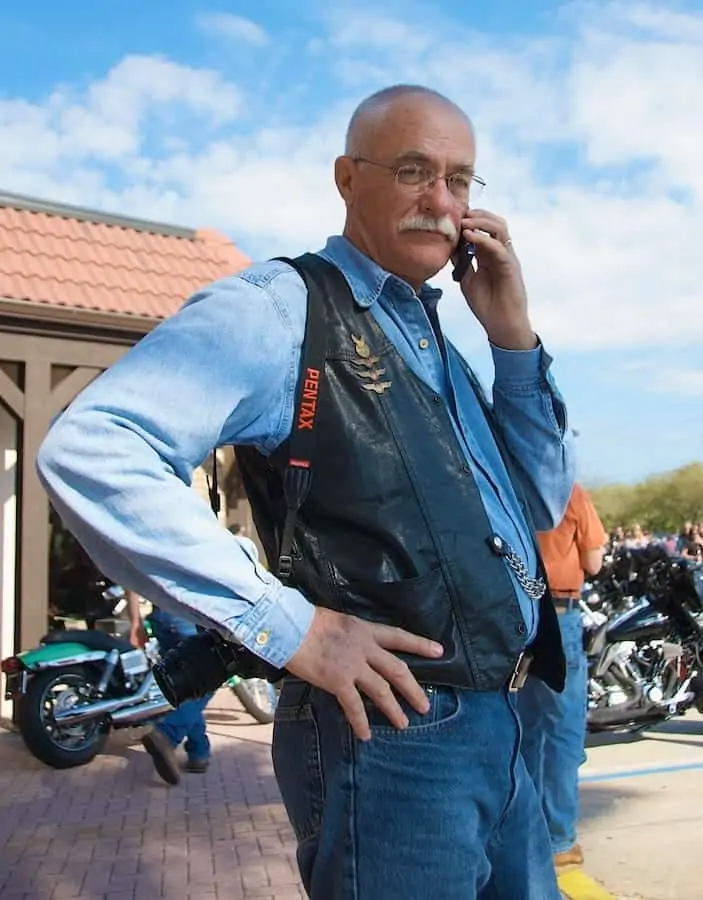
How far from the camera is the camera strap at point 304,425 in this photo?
5.28 ft

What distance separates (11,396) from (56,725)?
2.43 m

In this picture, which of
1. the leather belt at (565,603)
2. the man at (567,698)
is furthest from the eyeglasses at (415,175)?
the leather belt at (565,603)

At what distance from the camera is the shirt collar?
181 cm

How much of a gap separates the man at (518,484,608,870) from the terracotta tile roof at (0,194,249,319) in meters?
4.74

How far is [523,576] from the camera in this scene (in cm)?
179

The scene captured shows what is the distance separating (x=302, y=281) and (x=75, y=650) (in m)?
5.64

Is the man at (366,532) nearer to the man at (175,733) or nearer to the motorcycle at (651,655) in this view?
the man at (175,733)

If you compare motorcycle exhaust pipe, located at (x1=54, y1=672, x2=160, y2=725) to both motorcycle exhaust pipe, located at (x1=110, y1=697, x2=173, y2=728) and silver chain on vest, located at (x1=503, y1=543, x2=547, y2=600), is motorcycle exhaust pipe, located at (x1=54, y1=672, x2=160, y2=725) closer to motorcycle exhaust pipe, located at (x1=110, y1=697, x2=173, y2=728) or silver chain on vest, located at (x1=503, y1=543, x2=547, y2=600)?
motorcycle exhaust pipe, located at (x1=110, y1=697, x2=173, y2=728)

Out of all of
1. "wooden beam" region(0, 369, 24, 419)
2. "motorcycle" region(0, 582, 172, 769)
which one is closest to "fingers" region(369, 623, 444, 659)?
"motorcycle" region(0, 582, 172, 769)

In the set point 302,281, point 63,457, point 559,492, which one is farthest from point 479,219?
point 63,457

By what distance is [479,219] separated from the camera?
1.97 m

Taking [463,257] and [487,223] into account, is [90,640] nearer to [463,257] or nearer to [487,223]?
[463,257]

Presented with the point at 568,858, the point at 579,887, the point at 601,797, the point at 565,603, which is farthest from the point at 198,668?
the point at 601,797

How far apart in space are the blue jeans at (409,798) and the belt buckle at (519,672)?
0.03 m
